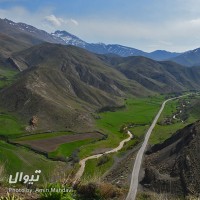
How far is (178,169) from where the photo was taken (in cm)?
4716

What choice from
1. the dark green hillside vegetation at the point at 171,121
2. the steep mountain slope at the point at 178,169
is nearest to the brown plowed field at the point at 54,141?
the dark green hillside vegetation at the point at 171,121

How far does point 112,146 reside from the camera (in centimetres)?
9475

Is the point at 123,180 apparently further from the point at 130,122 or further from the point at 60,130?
the point at 130,122

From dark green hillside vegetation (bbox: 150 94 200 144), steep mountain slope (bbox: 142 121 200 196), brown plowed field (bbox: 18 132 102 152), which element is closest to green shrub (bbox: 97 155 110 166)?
brown plowed field (bbox: 18 132 102 152)

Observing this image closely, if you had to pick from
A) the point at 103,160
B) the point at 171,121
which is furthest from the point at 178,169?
the point at 171,121

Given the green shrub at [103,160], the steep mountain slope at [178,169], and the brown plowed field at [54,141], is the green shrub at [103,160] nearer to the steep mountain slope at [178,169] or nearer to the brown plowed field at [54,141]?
the brown plowed field at [54,141]

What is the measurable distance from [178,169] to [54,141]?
177 feet

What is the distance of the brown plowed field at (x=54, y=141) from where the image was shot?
293 ft

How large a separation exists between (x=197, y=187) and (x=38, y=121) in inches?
3012

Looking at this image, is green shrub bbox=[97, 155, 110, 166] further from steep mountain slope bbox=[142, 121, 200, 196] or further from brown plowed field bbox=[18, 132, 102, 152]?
steep mountain slope bbox=[142, 121, 200, 196]

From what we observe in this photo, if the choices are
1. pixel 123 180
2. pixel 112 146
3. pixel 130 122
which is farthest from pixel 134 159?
pixel 130 122

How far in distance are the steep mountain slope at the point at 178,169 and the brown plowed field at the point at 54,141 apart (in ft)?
118

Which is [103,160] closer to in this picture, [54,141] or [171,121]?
[54,141]

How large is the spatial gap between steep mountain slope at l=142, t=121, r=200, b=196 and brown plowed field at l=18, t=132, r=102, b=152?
35.9 metres
